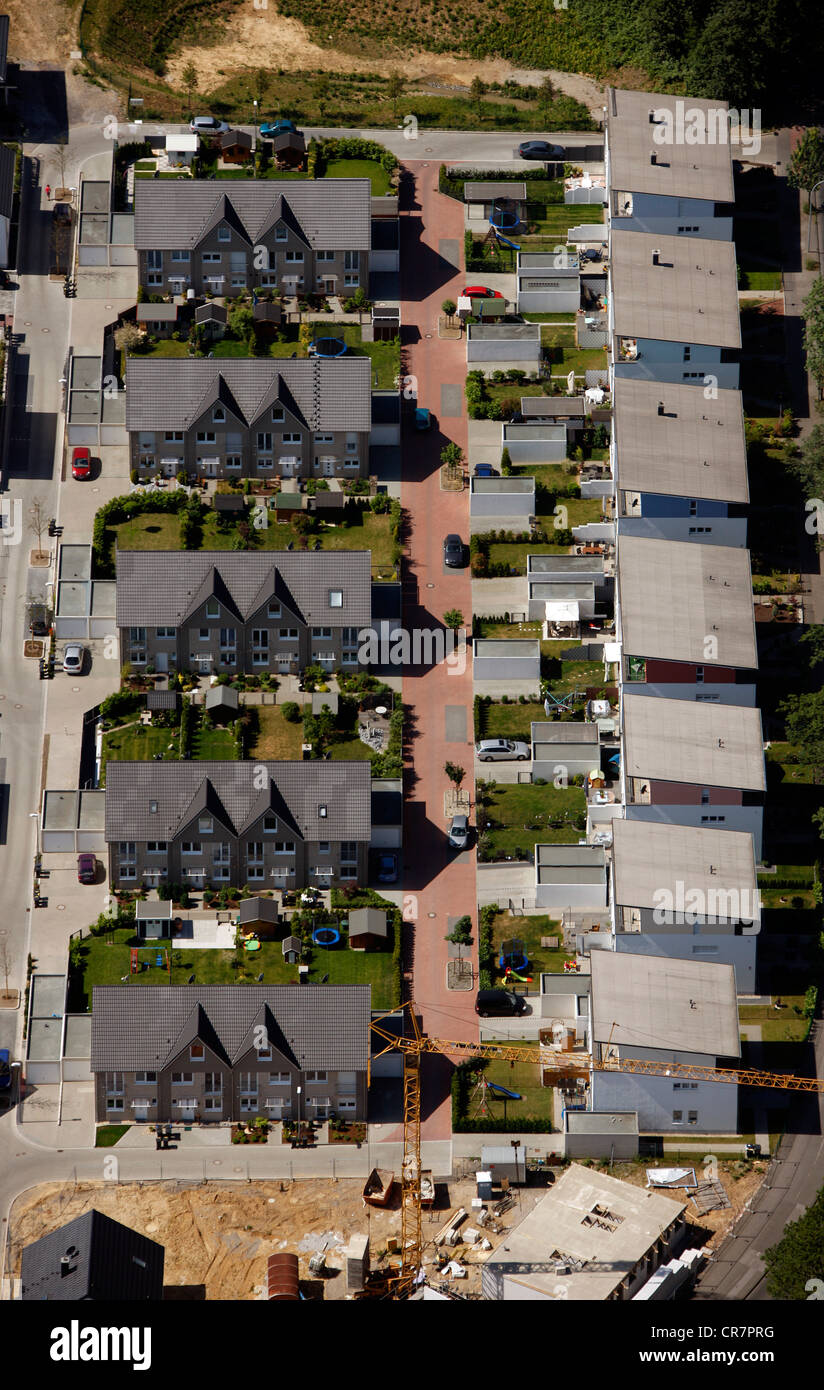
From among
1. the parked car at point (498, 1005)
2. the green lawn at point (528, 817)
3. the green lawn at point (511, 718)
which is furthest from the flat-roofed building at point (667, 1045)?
the green lawn at point (511, 718)

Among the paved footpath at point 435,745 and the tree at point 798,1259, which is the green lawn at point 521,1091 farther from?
the tree at point 798,1259

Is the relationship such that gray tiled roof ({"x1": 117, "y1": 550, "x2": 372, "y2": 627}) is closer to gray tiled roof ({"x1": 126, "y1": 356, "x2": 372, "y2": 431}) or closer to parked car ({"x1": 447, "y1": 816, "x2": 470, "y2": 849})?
gray tiled roof ({"x1": 126, "y1": 356, "x2": 372, "y2": 431})

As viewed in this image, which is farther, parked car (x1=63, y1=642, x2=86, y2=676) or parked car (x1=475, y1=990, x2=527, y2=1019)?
parked car (x1=63, y1=642, x2=86, y2=676)

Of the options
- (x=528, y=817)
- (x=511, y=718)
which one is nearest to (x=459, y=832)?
(x=528, y=817)

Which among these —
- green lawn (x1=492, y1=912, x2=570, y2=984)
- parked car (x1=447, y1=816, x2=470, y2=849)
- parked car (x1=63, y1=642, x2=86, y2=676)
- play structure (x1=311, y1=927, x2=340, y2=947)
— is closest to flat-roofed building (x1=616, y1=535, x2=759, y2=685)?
parked car (x1=447, y1=816, x2=470, y2=849)

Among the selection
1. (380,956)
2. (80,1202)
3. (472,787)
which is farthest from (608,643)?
(80,1202)

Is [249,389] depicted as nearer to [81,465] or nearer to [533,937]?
[81,465]
